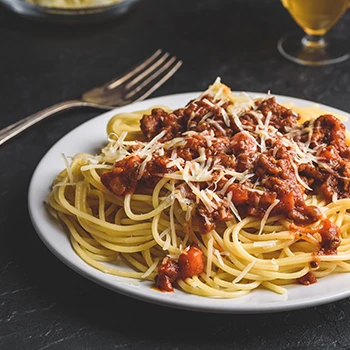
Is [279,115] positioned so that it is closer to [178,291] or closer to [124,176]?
[124,176]

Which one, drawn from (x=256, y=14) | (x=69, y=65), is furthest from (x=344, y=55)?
(x=69, y=65)

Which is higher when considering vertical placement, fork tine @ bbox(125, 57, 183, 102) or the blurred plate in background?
the blurred plate in background

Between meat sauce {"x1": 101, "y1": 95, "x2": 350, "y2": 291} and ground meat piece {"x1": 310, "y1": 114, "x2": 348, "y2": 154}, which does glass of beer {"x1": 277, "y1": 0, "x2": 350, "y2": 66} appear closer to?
meat sauce {"x1": 101, "y1": 95, "x2": 350, "y2": 291}

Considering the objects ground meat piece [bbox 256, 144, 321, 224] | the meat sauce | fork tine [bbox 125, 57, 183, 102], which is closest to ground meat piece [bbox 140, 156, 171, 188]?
the meat sauce

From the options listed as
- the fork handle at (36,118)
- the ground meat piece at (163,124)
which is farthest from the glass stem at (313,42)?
the ground meat piece at (163,124)

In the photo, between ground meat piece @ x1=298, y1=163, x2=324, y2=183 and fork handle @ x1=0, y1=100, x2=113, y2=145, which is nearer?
ground meat piece @ x1=298, y1=163, x2=324, y2=183

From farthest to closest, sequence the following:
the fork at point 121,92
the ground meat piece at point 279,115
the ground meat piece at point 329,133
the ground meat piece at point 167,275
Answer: the fork at point 121,92, the ground meat piece at point 279,115, the ground meat piece at point 329,133, the ground meat piece at point 167,275

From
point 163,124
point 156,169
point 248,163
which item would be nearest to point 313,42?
point 163,124

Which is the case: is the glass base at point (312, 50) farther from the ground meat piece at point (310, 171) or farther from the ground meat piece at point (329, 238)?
the ground meat piece at point (329, 238)
